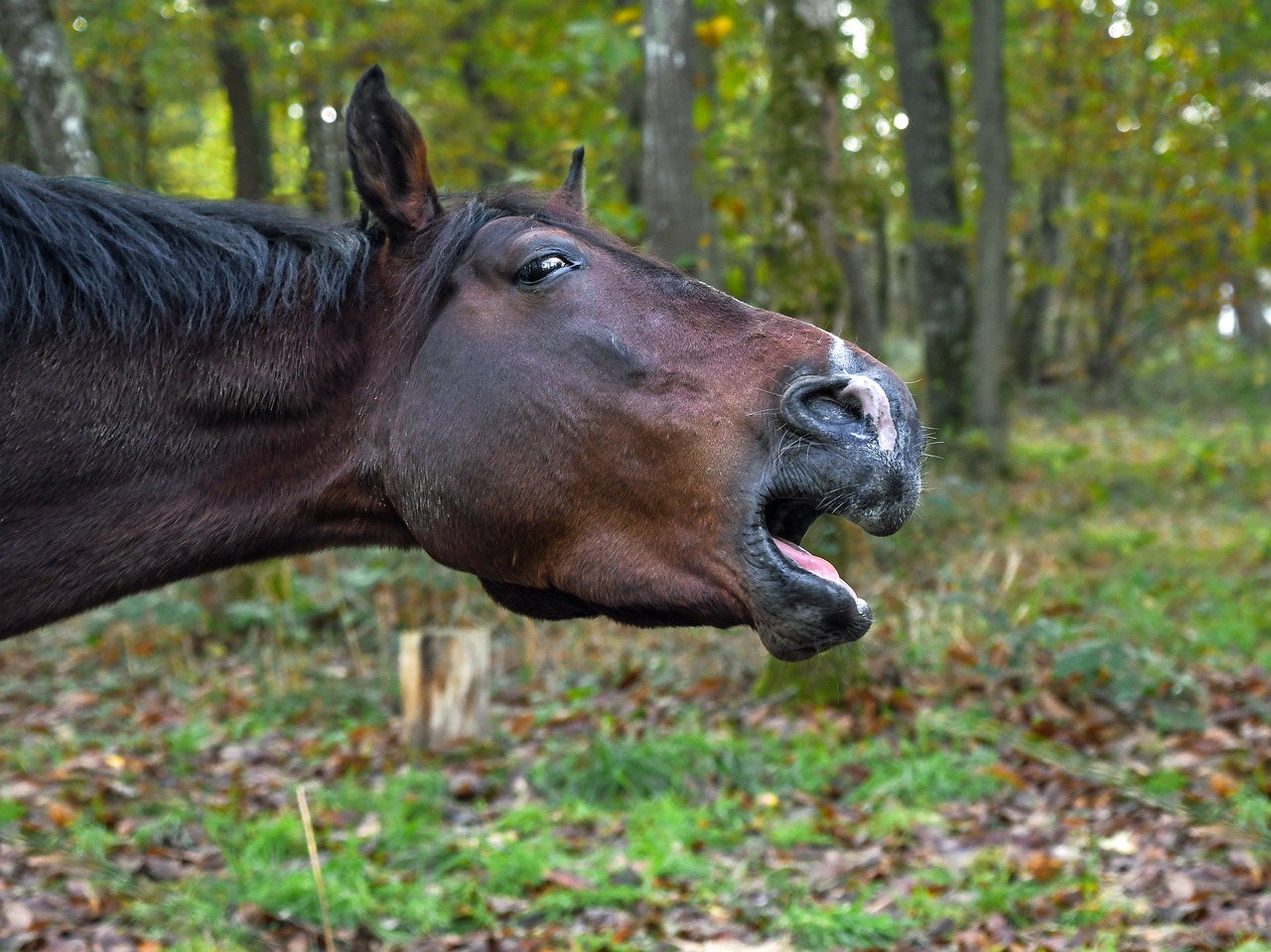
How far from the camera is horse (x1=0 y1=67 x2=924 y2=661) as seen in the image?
2520mm

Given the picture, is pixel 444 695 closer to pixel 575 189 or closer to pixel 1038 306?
pixel 575 189

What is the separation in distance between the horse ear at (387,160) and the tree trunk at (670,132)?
4.78m

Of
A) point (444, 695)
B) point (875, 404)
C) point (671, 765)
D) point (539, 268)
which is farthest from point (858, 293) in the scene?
point (875, 404)

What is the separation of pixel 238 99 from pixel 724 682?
9793 millimetres

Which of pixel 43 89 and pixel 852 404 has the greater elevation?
pixel 43 89

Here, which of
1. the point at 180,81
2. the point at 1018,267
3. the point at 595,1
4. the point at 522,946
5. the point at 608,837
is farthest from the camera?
the point at 1018,267

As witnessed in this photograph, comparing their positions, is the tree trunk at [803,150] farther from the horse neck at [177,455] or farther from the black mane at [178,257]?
the horse neck at [177,455]

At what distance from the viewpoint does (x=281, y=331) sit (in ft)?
9.01

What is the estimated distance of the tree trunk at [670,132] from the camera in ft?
24.9

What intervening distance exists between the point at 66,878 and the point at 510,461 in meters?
3.61

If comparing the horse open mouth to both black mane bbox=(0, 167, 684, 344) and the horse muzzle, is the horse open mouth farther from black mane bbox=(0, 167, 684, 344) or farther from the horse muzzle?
black mane bbox=(0, 167, 684, 344)

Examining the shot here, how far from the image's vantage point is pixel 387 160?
278 centimetres

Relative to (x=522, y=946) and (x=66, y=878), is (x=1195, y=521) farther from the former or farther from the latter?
(x=66, y=878)

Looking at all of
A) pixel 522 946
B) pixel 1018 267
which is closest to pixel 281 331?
pixel 522 946
